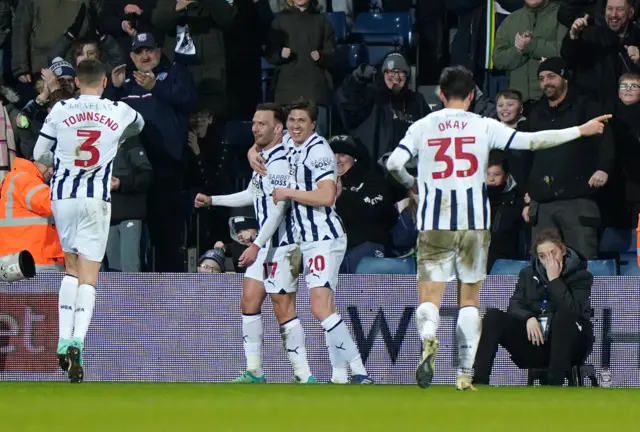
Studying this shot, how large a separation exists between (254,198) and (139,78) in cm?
289

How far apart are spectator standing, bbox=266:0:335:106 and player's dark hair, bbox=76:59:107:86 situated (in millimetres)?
4071

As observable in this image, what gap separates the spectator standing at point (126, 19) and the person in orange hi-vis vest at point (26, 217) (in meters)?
3.30

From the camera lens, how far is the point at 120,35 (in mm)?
15805

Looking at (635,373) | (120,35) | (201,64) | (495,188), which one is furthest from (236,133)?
(635,373)

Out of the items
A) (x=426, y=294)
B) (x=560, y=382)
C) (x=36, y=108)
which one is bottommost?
(x=560, y=382)

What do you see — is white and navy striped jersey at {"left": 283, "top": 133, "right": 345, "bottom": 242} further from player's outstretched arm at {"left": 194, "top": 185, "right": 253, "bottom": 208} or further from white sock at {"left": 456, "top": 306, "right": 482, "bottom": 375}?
white sock at {"left": 456, "top": 306, "right": 482, "bottom": 375}

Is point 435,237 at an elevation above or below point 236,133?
below

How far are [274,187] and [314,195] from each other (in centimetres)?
44

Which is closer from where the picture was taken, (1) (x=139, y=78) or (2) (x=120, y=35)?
(1) (x=139, y=78)

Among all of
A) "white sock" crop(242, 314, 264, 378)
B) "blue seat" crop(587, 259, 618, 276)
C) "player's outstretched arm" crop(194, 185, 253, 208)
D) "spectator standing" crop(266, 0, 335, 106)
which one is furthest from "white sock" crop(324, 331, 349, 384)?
"spectator standing" crop(266, 0, 335, 106)

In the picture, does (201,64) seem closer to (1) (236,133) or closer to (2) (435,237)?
(1) (236,133)

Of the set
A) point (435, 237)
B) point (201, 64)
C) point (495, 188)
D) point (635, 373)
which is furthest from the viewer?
point (201, 64)

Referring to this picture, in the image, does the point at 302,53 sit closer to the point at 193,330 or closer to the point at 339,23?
the point at 339,23

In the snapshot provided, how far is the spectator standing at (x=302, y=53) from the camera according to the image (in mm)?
14484
